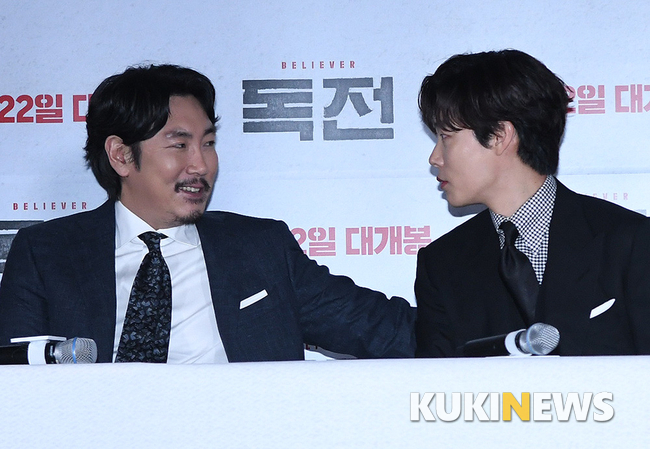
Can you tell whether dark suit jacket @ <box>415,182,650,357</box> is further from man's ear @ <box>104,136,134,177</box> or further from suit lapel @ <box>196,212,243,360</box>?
man's ear @ <box>104,136,134,177</box>

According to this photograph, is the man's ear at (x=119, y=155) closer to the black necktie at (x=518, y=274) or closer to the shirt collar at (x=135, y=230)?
the shirt collar at (x=135, y=230)

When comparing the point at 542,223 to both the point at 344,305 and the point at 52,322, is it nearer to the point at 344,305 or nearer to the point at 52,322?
the point at 344,305

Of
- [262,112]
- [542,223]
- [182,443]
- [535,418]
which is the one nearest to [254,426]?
[182,443]

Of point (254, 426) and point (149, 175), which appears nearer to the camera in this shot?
point (254, 426)

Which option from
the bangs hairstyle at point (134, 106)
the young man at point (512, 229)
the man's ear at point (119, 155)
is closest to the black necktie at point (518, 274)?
the young man at point (512, 229)

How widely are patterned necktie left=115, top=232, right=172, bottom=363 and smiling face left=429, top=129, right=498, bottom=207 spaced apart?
2.36 feet

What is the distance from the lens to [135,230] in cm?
203

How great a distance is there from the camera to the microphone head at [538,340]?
3.23 feet

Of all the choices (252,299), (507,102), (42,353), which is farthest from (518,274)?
(42,353)

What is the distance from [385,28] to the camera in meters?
2.23

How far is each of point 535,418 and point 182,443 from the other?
0.38m

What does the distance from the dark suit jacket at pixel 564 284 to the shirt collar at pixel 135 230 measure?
1.94 ft

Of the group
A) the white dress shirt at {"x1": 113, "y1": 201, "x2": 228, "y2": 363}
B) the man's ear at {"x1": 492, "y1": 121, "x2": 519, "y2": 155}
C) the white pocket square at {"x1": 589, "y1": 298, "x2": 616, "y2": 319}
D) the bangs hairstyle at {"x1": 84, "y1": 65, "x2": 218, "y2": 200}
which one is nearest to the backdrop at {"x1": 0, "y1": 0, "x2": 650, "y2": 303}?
the bangs hairstyle at {"x1": 84, "y1": 65, "x2": 218, "y2": 200}

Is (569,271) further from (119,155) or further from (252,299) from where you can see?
(119,155)
